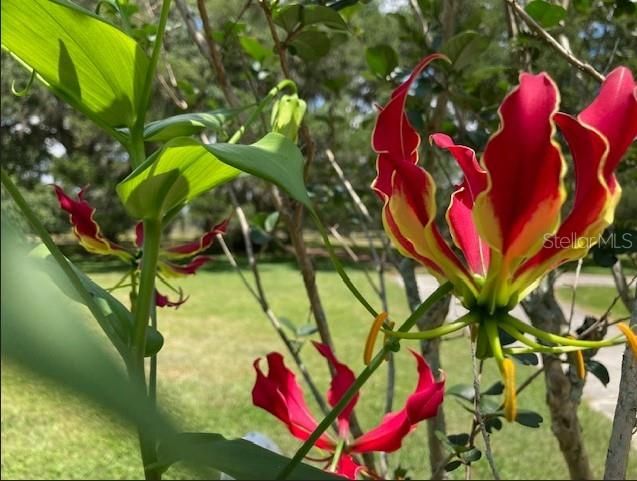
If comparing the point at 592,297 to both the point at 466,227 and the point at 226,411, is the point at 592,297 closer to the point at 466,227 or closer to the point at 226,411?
the point at 226,411

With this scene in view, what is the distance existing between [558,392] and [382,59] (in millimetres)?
526

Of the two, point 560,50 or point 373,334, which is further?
point 560,50

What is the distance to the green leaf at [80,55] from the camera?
37cm

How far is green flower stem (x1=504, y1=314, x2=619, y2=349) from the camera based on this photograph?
333 mm

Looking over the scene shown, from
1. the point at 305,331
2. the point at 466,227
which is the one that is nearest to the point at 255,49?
the point at 305,331

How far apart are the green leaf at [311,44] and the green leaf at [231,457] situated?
2.33 ft

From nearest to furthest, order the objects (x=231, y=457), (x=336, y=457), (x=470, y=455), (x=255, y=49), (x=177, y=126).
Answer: (x=231, y=457) < (x=177, y=126) < (x=336, y=457) < (x=470, y=455) < (x=255, y=49)

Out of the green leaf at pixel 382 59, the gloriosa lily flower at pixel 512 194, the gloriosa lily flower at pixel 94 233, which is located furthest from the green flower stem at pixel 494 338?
the green leaf at pixel 382 59

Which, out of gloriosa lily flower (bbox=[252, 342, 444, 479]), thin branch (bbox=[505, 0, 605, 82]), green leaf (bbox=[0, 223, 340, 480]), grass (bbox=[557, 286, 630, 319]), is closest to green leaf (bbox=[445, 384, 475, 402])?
gloriosa lily flower (bbox=[252, 342, 444, 479])

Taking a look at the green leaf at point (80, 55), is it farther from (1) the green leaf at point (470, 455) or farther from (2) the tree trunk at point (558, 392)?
(2) the tree trunk at point (558, 392)

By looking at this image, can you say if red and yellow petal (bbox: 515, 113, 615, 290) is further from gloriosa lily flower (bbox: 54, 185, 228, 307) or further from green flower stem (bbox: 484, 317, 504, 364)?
gloriosa lily flower (bbox: 54, 185, 228, 307)

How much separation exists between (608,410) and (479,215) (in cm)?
364

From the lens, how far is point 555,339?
35cm

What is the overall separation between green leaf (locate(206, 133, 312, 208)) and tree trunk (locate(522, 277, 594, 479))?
2.24ft
